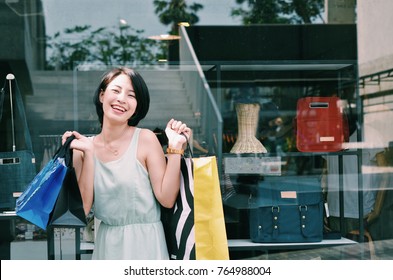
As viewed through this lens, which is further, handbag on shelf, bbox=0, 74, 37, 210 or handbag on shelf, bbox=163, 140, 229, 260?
handbag on shelf, bbox=0, 74, 37, 210

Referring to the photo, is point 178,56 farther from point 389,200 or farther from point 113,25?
point 389,200

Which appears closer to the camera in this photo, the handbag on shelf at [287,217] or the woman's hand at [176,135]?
the woman's hand at [176,135]

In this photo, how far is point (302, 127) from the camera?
4168 mm

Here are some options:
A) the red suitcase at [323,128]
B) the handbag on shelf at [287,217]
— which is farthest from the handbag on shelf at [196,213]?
the red suitcase at [323,128]

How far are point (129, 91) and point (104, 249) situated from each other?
2.22 feet

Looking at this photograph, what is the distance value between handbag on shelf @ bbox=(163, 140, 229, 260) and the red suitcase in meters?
1.47

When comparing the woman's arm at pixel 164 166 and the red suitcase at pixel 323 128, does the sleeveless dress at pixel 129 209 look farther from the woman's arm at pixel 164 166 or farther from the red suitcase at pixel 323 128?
the red suitcase at pixel 323 128

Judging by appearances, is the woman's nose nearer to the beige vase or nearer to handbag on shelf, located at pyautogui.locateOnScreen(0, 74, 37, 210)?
handbag on shelf, located at pyautogui.locateOnScreen(0, 74, 37, 210)

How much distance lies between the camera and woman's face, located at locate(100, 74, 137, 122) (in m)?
2.79

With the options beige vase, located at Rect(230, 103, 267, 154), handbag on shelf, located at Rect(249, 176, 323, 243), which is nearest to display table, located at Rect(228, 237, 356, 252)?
handbag on shelf, located at Rect(249, 176, 323, 243)

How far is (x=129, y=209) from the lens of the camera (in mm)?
2768

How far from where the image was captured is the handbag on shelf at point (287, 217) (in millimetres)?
3840

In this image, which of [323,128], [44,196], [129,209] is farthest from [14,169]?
[323,128]

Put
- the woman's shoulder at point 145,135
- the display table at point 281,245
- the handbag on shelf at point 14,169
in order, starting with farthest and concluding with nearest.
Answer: the display table at point 281,245 → the handbag on shelf at point 14,169 → the woman's shoulder at point 145,135
